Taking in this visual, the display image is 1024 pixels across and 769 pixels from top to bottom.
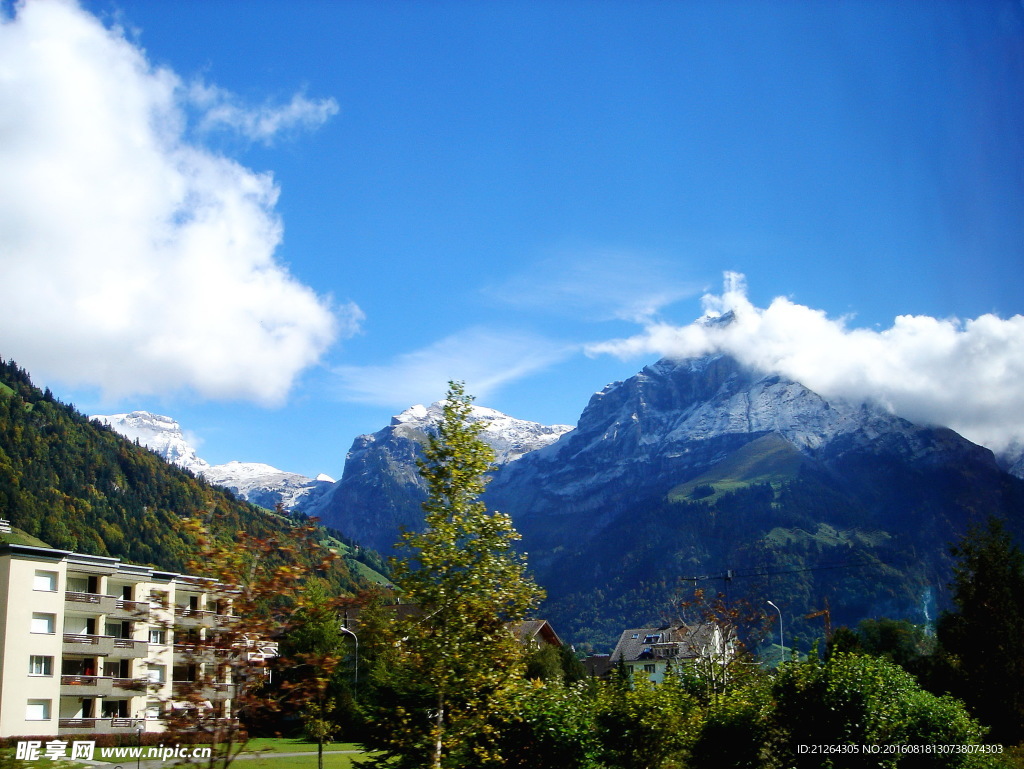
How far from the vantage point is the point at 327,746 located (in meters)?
67.9

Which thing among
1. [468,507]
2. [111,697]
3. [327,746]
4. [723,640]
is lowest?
[327,746]

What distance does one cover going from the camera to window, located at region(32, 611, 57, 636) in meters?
58.8

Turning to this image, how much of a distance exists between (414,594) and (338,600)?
600 cm

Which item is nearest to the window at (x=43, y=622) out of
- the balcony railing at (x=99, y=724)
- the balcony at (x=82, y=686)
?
the balcony at (x=82, y=686)

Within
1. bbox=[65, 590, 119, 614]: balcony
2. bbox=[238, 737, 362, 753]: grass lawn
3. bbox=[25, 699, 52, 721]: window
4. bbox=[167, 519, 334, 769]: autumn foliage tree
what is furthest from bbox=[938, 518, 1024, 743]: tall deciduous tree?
bbox=[25, 699, 52, 721]: window

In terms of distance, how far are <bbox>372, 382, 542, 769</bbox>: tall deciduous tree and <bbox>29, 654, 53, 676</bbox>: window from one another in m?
49.9

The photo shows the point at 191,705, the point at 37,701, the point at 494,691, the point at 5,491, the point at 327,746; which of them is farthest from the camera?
the point at 5,491

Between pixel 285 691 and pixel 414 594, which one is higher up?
pixel 414 594

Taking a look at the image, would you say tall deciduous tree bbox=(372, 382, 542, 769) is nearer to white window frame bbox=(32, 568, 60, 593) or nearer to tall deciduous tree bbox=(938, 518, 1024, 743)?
tall deciduous tree bbox=(938, 518, 1024, 743)

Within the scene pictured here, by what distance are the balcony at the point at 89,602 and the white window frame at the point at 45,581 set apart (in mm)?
1629

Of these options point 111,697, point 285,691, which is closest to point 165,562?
point 111,697

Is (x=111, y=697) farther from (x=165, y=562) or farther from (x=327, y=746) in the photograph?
(x=165, y=562)

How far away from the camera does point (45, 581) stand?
60250 millimetres

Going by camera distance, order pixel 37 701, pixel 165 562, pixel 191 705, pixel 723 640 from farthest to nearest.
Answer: pixel 165 562
pixel 37 701
pixel 723 640
pixel 191 705
